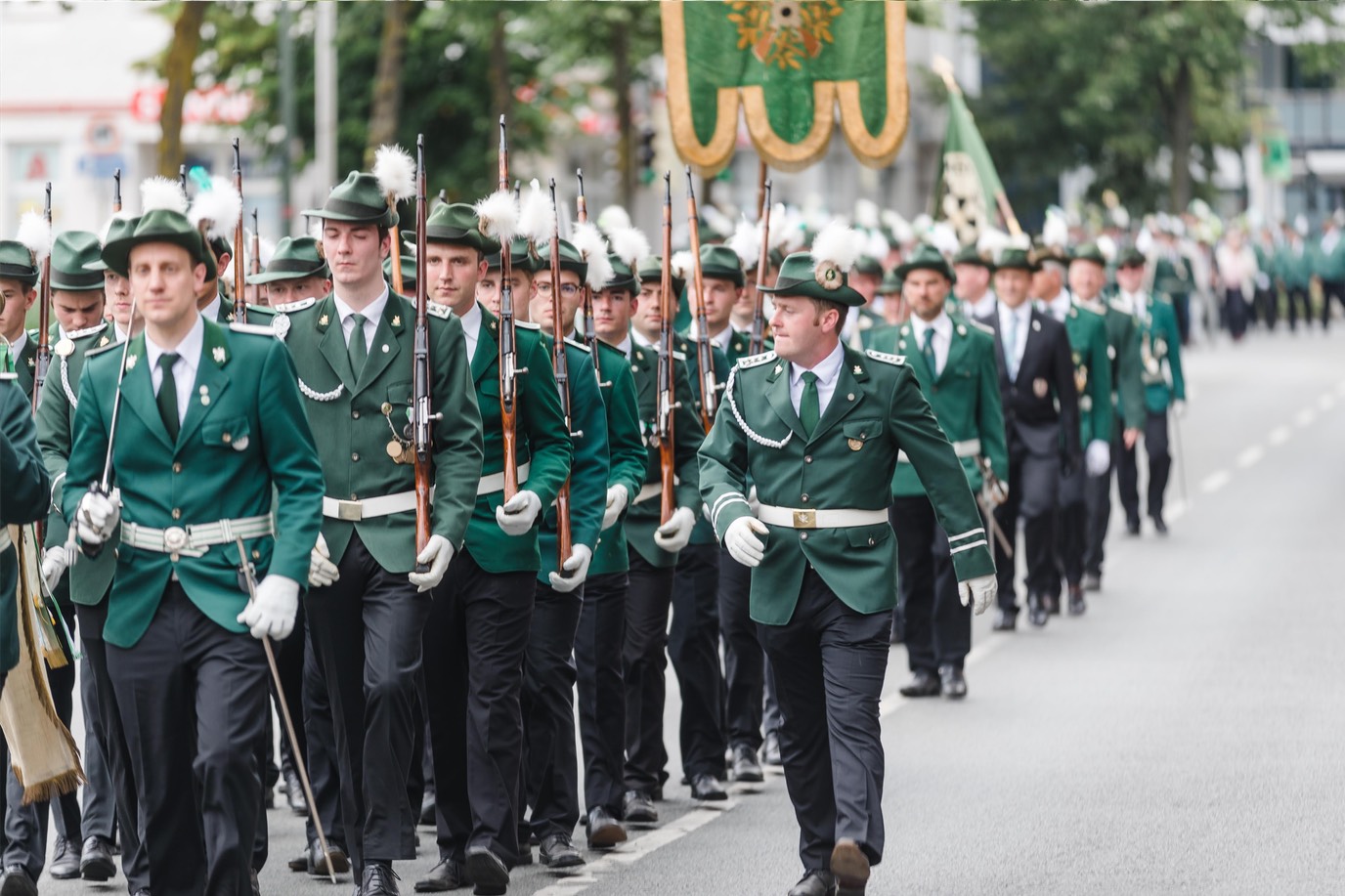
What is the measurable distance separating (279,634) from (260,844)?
Result: 1468mm

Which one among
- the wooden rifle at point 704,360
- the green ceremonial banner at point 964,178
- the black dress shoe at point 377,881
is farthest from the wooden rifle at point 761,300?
the green ceremonial banner at point 964,178

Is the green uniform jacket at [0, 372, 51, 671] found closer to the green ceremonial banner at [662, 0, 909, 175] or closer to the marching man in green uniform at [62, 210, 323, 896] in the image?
the marching man in green uniform at [62, 210, 323, 896]

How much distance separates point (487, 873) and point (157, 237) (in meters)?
2.34

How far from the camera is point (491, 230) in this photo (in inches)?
327

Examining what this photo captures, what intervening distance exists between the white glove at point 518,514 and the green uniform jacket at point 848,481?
0.55 meters

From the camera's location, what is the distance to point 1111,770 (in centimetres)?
1002

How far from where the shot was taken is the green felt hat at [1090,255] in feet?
54.7

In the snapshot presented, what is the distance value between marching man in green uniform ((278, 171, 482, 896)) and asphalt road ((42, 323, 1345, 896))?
2.01 ft

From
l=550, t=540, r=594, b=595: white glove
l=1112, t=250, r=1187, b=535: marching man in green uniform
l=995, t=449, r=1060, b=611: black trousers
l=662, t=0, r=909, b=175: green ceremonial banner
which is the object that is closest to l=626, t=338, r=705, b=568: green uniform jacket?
l=550, t=540, r=594, b=595: white glove

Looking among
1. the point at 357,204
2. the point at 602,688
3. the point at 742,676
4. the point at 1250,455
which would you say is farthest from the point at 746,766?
the point at 1250,455

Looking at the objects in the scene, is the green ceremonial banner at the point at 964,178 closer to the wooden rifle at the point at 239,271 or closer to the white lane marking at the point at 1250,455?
the white lane marking at the point at 1250,455

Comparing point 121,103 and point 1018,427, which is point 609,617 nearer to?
point 1018,427

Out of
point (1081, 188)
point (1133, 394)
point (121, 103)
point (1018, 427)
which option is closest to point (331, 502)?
point (1018, 427)

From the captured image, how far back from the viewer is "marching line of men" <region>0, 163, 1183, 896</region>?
22.0ft
